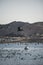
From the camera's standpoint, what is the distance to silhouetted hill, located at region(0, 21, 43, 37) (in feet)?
7.75

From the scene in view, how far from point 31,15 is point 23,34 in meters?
0.42

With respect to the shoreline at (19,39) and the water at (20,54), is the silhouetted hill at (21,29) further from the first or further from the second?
the water at (20,54)

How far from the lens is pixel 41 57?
279 cm

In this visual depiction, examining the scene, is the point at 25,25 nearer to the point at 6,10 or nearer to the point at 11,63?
the point at 6,10

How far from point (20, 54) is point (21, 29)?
0.71 meters

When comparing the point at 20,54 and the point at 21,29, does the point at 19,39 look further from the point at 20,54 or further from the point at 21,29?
the point at 20,54

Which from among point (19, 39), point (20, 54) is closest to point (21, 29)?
point (19, 39)

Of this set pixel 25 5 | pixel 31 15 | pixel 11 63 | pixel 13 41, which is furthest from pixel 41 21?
pixel 11 63

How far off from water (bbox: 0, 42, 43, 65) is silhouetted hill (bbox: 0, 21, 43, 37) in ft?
0.59

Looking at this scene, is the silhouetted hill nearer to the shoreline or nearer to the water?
the shoreline

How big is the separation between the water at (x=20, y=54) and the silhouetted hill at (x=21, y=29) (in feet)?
0.59

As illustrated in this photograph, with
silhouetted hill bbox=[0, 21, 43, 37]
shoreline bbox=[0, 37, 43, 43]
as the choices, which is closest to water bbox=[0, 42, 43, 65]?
shoreline bbox=[0, 37, 43, 43]

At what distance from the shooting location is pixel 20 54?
2.94 m

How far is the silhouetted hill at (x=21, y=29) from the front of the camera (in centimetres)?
236
